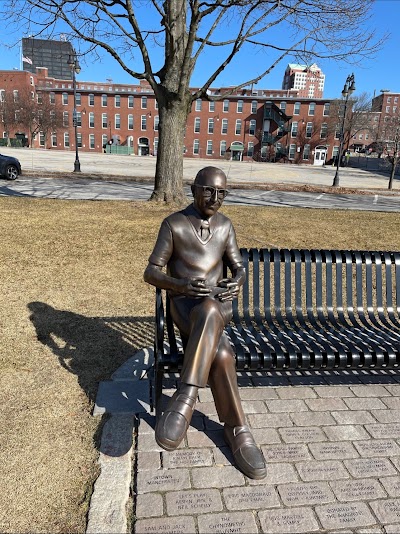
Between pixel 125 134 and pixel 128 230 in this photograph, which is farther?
pixel 125 134

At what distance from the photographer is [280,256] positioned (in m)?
4.05

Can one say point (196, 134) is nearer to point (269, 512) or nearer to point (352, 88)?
point (352, 88)

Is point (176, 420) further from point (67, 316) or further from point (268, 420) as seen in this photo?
point (67, 316)

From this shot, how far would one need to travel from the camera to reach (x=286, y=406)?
3.39 meters

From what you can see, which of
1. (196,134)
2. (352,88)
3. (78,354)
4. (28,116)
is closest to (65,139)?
(28,116)

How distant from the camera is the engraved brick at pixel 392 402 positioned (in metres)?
3.45

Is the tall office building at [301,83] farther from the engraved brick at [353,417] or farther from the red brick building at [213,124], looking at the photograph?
the engraved brick at [353,417]

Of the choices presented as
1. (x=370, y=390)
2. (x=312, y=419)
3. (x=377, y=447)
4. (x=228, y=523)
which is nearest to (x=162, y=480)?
(x=228, y=523)

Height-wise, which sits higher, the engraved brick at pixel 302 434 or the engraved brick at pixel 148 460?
the engraved brick at pixel 302 434

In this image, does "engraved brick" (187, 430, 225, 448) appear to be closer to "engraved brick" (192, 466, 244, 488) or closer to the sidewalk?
the sidewalk

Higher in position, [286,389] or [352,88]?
[352,88]

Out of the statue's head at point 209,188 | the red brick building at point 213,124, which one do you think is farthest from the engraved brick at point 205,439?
the red brick building at point 213,124

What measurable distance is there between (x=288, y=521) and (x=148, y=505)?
78 centimetres

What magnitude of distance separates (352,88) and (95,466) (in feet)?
84.0
